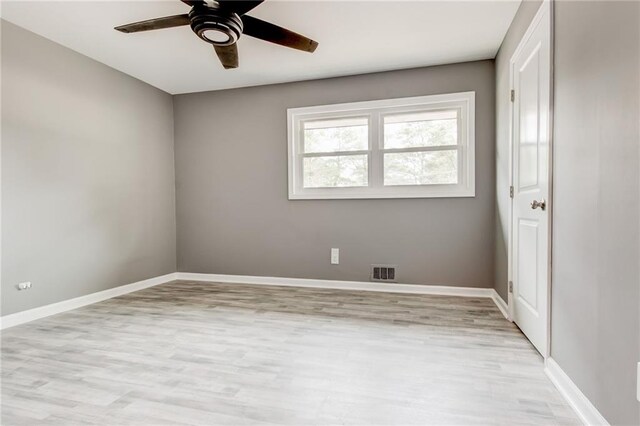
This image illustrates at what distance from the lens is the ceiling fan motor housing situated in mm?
1849

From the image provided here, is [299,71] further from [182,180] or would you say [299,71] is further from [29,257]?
[29,257]

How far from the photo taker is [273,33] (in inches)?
84.4

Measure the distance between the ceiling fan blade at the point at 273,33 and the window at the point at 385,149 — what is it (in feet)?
4.47

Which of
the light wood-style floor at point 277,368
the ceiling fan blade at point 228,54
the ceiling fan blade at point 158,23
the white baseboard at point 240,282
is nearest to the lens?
the light wood-style floor at point 277,368

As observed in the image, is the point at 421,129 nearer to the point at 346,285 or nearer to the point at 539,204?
the point at 539,204

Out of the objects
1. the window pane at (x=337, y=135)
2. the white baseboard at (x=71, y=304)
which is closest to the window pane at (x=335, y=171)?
the window pane at (x=337, y=135)

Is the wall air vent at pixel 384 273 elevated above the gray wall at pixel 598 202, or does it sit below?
below

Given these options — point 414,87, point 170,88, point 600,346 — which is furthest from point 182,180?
point 600,346

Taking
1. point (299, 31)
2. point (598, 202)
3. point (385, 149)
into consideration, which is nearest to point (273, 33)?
point (299, 31)

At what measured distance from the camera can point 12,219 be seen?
2.52 m

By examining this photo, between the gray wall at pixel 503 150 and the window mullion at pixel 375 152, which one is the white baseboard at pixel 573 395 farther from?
the window mullion at pixel 375 152

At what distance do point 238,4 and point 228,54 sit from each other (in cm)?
61

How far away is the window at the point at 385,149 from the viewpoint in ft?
10.9

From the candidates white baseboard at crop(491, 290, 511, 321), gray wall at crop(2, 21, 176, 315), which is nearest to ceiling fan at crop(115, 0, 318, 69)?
gray wall at crop(2, 21, 176, 315)
